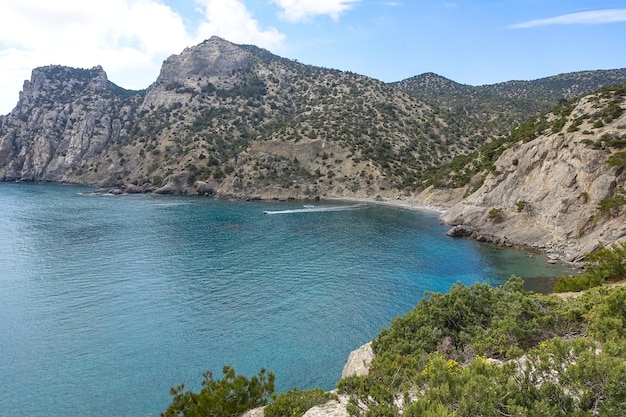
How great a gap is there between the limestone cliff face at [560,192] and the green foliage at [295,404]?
42.4m

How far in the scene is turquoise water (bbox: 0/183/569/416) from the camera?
22859mm

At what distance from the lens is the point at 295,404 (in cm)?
1279

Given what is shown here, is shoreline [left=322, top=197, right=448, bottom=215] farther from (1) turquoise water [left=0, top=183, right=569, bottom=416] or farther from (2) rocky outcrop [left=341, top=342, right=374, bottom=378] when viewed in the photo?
(2) rocky outcrop [left=341, top=342, right=374, bottom=378]

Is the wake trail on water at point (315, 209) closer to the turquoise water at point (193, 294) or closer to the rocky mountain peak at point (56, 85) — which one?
the turquoise water at point (193, 294)

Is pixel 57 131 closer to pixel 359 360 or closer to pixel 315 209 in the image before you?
pixel 315 209

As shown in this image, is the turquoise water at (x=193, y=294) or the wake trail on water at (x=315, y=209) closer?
the turquoise water at (x=193, y=294)

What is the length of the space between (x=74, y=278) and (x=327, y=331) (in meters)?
27.3

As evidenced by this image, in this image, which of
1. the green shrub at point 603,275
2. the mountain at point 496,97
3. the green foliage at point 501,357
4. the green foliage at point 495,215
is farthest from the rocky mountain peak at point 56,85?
the green foliage at point 501,357

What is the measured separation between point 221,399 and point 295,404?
3.12m

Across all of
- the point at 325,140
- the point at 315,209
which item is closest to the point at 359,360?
the point at 315,209

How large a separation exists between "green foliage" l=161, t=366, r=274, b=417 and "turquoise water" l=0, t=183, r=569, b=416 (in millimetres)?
7263

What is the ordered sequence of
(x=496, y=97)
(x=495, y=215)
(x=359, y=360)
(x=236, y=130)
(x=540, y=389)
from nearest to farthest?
(x=540, y=389)
(x=359, y=360)
(x=495, y=215)
(x=236, y=130)
(x=496, y=97)

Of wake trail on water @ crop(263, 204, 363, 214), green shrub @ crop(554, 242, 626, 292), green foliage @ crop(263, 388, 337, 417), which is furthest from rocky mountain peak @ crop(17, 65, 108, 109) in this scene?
green foliage @ crop(263, 388, 337, 417)

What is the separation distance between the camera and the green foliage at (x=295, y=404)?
41.4 feet
